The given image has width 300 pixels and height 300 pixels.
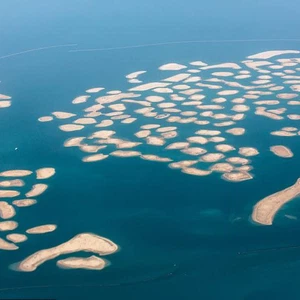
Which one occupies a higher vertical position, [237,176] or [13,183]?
[13,183]

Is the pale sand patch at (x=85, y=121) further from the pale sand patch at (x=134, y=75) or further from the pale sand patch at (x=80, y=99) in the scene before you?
the pale sand patch at (x=134, y=75)

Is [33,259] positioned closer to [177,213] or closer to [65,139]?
[177,213]

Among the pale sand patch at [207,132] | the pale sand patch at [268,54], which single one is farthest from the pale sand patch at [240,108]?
the pale sand patch at [268,54]

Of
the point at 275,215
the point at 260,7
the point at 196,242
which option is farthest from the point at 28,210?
the point at 260,7

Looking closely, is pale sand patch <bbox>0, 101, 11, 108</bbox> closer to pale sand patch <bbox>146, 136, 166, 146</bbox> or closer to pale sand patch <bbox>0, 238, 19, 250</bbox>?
pale sand patch <bbox>146, 136, 166, 146</bbox>

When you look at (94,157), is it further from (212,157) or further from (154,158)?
(212,157)

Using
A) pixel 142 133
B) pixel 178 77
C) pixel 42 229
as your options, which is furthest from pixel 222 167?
pixel 178 77

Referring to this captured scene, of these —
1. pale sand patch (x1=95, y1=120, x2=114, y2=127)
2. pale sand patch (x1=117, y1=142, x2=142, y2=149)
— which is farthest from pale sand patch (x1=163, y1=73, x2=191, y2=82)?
pale sand patch (x1=117, y1=142, x2=142, y2=149)
